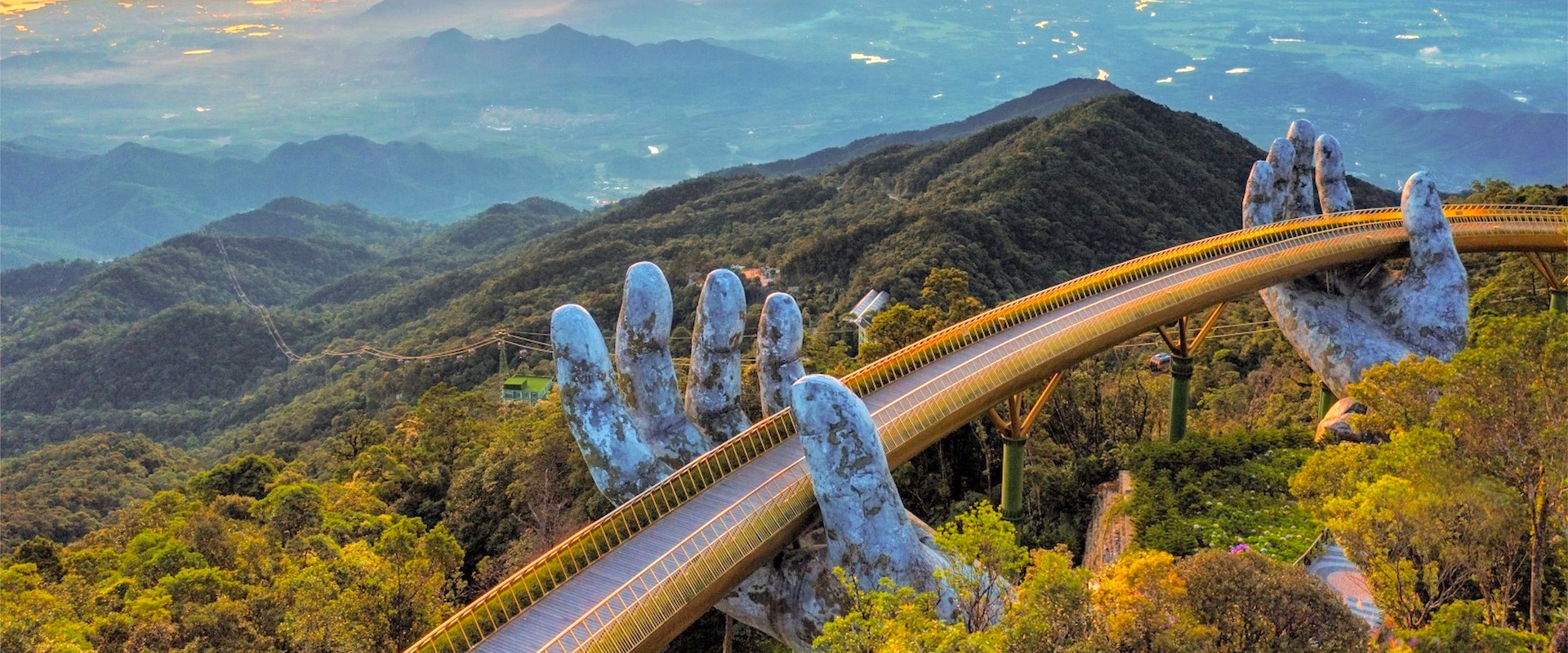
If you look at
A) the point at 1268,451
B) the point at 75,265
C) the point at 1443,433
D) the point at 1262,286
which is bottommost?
the point at 75,265

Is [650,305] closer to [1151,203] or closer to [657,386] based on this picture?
[657,386]

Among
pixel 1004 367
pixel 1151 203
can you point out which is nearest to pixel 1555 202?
pixel 1151 203

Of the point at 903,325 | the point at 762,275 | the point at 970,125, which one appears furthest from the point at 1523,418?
the point at 970,125

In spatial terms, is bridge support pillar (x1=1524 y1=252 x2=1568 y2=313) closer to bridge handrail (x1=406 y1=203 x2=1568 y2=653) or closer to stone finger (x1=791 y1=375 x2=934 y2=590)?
bridge handrail (x1=406 y1=203 x2=1568 y2=653)

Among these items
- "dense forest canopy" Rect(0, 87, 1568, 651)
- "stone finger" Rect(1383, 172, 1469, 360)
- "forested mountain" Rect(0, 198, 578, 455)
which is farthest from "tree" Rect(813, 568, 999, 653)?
"forested mountain" Rect(0, 198, 578, 455)

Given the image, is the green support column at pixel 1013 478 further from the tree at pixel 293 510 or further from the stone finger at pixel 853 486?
the tree at pixel 293 510

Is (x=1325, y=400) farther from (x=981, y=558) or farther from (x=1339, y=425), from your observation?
(x=981, y=558)
